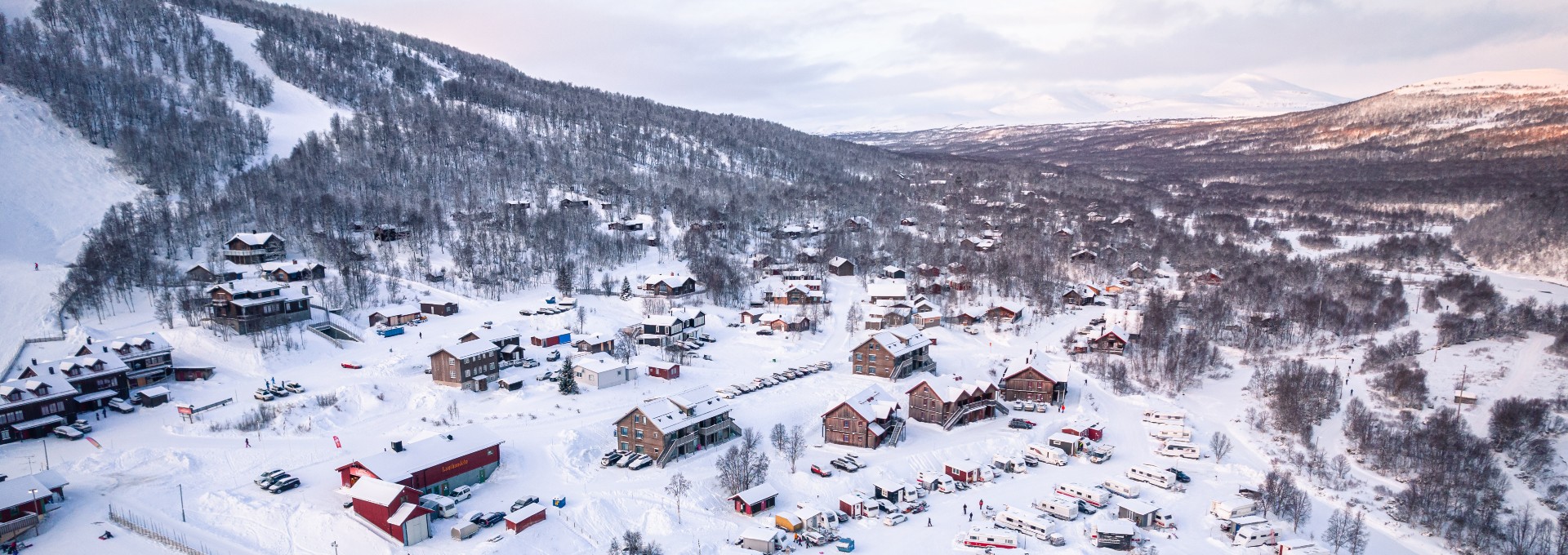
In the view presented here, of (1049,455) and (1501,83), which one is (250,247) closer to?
(1049,455)

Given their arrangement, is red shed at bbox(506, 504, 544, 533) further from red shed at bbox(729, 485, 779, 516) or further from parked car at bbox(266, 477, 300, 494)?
parked car at bbox(266, 477, 300, 494)

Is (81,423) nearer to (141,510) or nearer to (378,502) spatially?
(141,510)

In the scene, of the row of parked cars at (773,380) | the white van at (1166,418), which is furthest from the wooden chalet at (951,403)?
the white van at (1166,418)

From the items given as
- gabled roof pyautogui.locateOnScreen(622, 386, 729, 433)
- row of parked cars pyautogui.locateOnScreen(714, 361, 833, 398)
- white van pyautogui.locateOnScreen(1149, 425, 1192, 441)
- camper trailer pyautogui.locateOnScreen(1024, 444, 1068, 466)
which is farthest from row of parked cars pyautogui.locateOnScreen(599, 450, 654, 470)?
white van pyautogui.locateOnScreen(1149, 425, 1192, 441)

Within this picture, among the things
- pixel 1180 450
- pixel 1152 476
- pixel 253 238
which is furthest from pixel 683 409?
pixel 253 238

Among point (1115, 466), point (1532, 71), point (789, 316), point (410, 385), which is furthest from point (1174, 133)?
point (410, 385)
